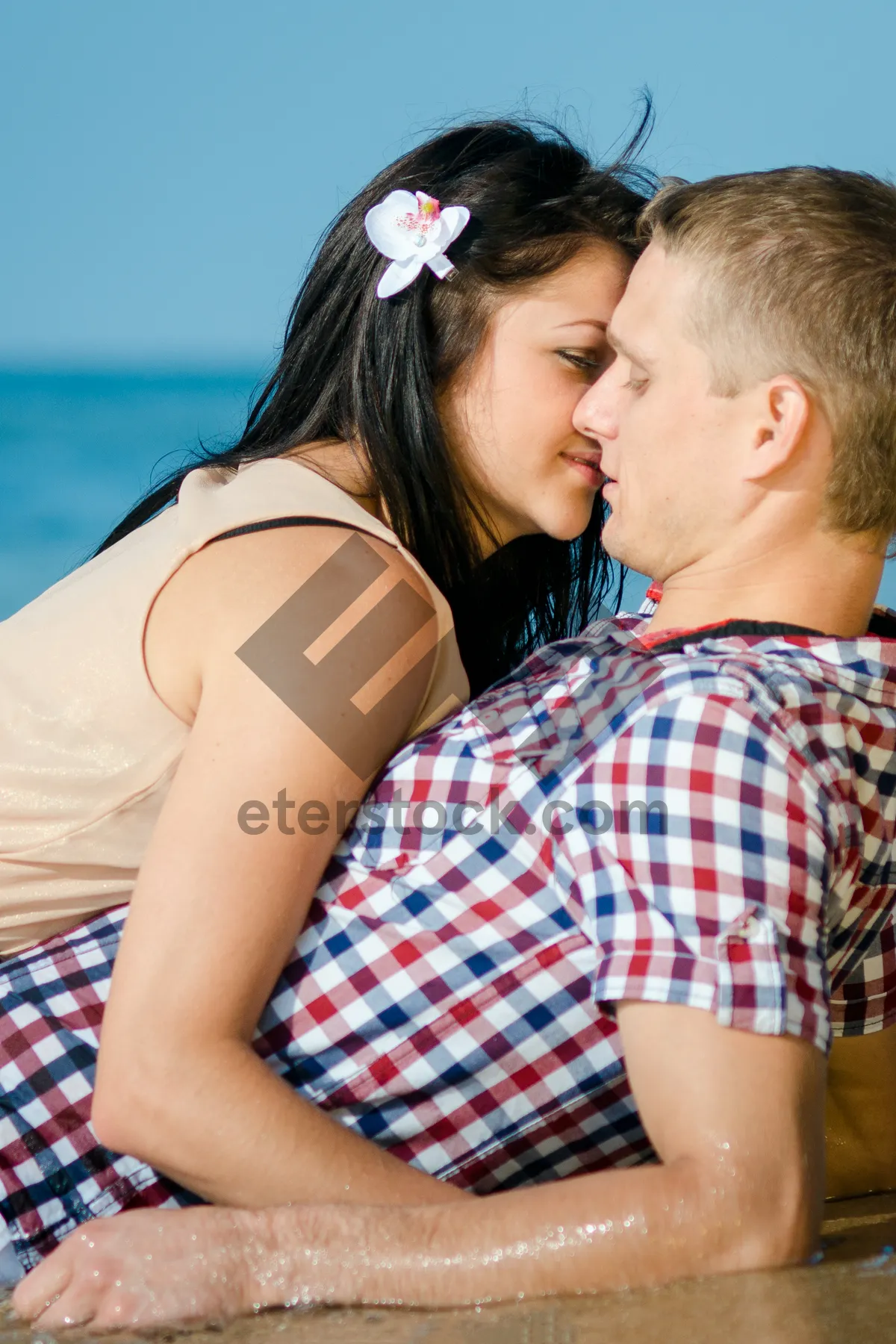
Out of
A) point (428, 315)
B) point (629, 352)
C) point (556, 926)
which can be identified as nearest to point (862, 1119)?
point (556, 926)

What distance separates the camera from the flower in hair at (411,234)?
5.41 ft

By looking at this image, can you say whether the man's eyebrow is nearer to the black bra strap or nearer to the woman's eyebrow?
the woman's eyebrow

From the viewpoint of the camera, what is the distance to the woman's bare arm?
1.16 meters

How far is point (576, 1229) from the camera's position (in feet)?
3.29

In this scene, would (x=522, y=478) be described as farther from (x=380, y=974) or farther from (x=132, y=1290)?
(x=132, y=1290)

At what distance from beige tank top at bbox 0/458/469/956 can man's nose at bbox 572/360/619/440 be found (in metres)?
0.31

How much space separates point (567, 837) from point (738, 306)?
0.57 metres

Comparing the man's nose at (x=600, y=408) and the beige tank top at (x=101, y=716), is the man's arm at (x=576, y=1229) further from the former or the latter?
the man's nose at (x=600, y=408)

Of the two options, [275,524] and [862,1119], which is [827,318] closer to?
[275,524]

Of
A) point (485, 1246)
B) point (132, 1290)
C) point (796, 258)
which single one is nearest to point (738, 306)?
point (796, 258)

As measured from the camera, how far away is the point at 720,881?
3.41ft

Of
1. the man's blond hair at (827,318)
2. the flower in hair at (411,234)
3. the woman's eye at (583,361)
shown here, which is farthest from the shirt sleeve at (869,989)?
the flower in hair at (411,234)

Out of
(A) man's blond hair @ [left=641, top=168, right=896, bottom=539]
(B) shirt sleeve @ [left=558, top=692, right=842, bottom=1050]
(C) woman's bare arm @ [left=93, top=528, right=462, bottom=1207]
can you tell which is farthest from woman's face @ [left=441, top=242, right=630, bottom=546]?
(B) shirt sleeve @ [left=558, top=692, right=842, bottom=1050]

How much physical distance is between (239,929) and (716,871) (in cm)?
42
